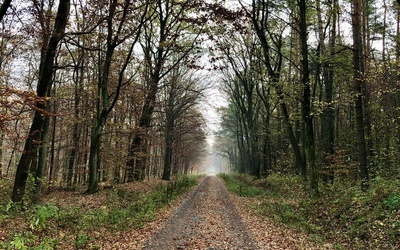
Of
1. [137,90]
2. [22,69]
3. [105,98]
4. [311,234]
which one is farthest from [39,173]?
[311,234]

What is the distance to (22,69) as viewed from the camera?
2112 cm

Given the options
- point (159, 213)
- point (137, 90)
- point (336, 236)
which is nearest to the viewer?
point (336, 236)

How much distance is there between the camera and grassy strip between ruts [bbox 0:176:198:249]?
22.7 feet

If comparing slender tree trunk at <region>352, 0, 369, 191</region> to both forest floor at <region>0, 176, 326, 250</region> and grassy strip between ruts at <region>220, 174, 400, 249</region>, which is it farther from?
forest floor at <region>0, 176, 326, 250</region>

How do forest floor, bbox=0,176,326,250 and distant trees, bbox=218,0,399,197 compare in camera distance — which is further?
distant trees, bbox=218,0,399,197

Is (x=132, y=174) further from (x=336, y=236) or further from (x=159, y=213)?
(x=336, y=236)

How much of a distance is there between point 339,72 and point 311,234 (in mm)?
13125

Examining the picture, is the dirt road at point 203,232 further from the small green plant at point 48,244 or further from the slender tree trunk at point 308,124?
the slender tree trunk at point 308,124

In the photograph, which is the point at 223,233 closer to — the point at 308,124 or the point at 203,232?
the point at 203,232

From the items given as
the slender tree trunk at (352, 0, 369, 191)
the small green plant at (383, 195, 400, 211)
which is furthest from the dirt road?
the slender tree trunk at (352, 0, 369, 191)

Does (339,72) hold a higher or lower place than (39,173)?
higher

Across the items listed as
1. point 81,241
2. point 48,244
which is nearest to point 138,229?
point 81,241

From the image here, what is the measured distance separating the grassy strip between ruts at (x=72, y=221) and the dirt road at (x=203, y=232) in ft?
4.24

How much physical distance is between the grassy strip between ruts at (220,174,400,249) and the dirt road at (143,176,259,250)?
74.6 inches
